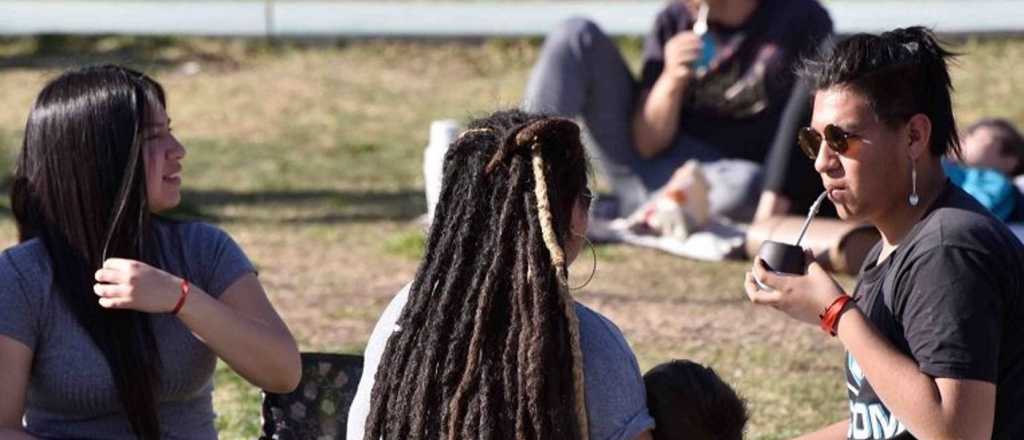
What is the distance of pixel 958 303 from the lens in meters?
2.81

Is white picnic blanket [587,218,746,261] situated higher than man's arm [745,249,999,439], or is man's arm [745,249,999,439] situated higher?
man's arm [745,249,999,439]

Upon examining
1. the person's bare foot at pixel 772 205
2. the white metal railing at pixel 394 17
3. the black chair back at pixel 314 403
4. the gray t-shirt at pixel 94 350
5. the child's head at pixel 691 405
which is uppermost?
the child's head at pixel 691 405

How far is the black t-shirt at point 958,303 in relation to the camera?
2812mm

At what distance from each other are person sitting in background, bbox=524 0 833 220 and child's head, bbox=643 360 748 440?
4233mm

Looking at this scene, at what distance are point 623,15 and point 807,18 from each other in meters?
6.74

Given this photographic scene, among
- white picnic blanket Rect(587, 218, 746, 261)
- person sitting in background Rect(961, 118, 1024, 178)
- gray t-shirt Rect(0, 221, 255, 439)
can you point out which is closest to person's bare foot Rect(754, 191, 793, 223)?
white picnic blanket Rect(587, 218, 746, 261)

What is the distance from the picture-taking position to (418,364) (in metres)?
2.69

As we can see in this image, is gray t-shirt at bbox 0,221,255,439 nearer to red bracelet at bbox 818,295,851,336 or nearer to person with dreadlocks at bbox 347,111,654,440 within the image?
person with dreadlocks at bbox 347,111,654,440

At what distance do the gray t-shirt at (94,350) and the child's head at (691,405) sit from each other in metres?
1.09

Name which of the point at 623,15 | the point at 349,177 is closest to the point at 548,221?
the point at 349,177

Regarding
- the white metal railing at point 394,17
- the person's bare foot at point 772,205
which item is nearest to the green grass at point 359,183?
the person's bare foot at point 772,205

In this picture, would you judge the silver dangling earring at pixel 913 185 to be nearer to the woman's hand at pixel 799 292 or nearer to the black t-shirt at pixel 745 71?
the woman's hand at pixel 799 292

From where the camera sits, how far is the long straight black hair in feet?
11.1

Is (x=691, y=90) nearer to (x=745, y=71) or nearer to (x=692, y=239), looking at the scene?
(x=745, y=71)
